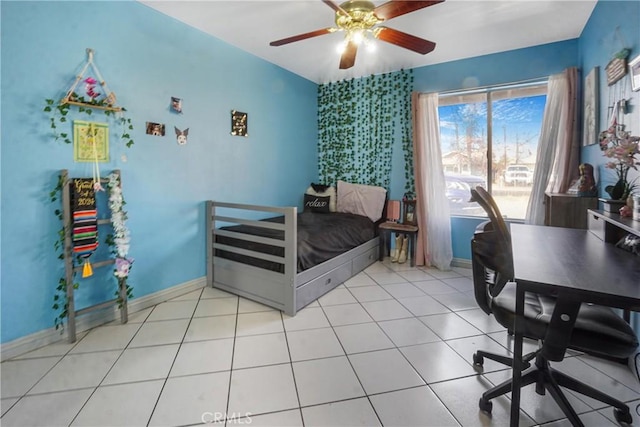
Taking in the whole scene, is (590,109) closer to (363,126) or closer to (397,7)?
(397,7)

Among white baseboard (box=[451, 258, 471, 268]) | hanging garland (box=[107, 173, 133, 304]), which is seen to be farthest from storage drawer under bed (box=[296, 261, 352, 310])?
white baseboard (box=[451, 258, 471, 268])

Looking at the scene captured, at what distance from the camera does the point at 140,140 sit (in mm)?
2414

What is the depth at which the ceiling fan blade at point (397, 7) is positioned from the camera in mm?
1783

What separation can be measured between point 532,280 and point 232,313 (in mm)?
2114

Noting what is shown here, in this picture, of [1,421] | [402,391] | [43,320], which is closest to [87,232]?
[43,320]

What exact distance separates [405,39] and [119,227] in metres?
2.56

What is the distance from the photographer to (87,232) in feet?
6.66

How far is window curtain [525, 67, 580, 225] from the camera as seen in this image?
2.82 meters

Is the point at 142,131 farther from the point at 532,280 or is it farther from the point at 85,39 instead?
the point at 532,280

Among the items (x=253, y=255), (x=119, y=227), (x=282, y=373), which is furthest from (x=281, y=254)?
(x=119, y=227)

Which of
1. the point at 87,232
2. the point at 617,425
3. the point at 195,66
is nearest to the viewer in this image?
the point at 617,425

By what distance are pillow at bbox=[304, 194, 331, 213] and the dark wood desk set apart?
8.87ft

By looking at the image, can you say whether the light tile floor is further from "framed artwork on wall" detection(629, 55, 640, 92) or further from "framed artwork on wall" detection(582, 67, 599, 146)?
"framed artwork on wall" detection(582, 67, 599, 146)

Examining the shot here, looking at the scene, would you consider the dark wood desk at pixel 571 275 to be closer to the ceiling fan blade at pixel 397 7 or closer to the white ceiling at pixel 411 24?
the ceiling fan blade at pixel 397 7
